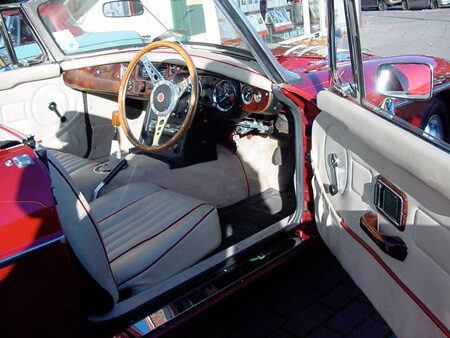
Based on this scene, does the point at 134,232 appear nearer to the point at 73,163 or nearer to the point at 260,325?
the point at 260,325

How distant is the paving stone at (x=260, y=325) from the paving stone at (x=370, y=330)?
14.7 inches

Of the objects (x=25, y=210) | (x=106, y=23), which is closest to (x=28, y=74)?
(x=106, y=23)

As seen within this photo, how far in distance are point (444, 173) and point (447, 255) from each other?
0.76 ft

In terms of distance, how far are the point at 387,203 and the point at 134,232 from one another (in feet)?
4.00

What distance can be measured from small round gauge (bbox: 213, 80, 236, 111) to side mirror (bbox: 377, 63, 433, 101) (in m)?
0.92

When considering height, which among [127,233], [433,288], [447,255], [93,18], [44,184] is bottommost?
[127,233]

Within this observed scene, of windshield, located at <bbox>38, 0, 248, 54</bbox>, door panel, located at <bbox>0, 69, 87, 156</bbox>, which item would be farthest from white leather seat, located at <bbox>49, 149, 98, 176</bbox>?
windshield, located at <bbox>38, 0, 248, 54</bbox>

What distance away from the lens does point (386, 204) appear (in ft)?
5.02

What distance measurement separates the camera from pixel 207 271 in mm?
2062

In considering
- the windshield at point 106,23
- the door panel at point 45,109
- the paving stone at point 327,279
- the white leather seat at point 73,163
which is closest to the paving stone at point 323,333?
the paving stone at point 327,279

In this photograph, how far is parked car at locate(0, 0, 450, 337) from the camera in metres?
1.41

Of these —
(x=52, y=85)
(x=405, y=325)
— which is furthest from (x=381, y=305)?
(x=52, y=85)

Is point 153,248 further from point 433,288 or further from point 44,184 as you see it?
point 433,288

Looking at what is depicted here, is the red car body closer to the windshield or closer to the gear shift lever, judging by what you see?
the gear shift lever
